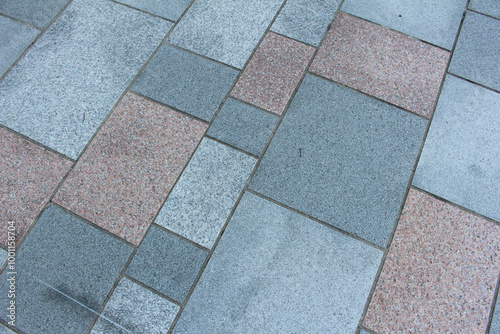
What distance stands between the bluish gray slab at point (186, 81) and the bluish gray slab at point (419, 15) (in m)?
1.45

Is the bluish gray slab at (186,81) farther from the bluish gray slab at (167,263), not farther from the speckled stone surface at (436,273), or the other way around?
the speckled stone surface at (436,273)

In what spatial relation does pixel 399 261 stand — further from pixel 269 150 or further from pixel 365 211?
pixel 269 150

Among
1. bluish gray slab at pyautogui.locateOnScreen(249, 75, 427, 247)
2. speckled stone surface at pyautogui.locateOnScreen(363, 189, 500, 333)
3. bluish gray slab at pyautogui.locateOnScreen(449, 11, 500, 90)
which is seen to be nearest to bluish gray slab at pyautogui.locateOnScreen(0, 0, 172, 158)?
bluish gray slab at pyautogui.locateOnScreen(249, 75, 427, 247)

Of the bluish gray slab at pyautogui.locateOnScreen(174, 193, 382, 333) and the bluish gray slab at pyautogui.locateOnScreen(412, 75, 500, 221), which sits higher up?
the bluish gray slab at pyautogui.locateOnScreen(412, 75, 500, 221)

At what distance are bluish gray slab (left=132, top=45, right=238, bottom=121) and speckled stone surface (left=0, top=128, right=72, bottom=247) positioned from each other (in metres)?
0.93

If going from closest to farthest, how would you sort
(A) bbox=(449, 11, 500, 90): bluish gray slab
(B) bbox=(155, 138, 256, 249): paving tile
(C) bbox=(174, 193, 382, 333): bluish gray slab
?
(C) bbox=(174, 193, 382, 333): bluish gray slab → (B) bbox=(155, 138, 256, 249): paving tile → (A) bbox=(449, 11, 500, 90): bluish gray slab

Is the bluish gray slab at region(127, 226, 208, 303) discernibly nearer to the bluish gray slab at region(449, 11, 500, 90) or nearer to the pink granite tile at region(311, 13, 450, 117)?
the pink granite tile at region(311, 13, 450, 117)

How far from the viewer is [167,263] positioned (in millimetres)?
2434

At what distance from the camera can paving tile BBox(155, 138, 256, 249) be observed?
2.53 metres

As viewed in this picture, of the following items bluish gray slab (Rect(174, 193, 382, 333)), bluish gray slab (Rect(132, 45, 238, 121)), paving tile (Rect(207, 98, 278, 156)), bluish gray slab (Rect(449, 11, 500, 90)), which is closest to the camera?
bluish gray slab (Rect(174, 193, 382, 333))

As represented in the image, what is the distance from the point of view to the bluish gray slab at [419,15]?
3.23 meters

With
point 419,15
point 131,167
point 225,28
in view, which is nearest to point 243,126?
point 131,167

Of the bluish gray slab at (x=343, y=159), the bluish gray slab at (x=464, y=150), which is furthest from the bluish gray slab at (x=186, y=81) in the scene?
the bluish gray slab at (x=464, y=150)

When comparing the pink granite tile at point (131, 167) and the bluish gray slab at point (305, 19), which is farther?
the bluish gray slab at point (305, 19)
